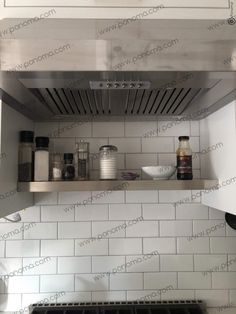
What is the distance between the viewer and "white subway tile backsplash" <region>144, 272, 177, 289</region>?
1292mm

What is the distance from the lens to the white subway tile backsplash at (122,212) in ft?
4.28

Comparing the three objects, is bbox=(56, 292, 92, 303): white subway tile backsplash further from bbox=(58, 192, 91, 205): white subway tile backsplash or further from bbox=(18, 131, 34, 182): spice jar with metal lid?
bbox=(18, 131, 34, 182): spice jar with metal lid

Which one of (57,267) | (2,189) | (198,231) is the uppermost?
(2,189)

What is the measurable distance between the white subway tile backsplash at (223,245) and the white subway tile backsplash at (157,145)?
0.43m

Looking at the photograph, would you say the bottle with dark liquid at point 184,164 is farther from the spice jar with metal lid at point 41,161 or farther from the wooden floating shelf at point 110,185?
the spice jar with metal lid at point 41,161

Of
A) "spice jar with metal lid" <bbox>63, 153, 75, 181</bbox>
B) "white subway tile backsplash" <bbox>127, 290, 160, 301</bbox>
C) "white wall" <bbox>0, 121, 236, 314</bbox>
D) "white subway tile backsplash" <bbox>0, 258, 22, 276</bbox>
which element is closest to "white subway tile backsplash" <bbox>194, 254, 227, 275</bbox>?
"white wall" <bbox>0, 121, 236, 314</bbox>

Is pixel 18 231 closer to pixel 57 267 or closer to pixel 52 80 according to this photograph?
pixel 57 267

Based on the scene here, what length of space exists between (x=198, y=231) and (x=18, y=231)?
0.77 m

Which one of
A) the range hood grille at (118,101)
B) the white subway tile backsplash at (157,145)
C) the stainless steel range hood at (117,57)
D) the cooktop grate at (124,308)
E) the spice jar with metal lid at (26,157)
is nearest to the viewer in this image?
the stainless steel range hood at (117,57)

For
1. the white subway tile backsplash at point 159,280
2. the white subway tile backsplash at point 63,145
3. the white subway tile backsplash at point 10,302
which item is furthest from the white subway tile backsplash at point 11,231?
the white subway tile backsplash at point 159,280

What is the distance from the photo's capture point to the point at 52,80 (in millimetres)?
838

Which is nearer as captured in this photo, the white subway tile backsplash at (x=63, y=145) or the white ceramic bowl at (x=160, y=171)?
the white ceramic bowl at (x=160, y=171)

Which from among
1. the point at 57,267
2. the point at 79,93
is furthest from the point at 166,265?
the point at 79,93

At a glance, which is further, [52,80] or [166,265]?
[166,265]
